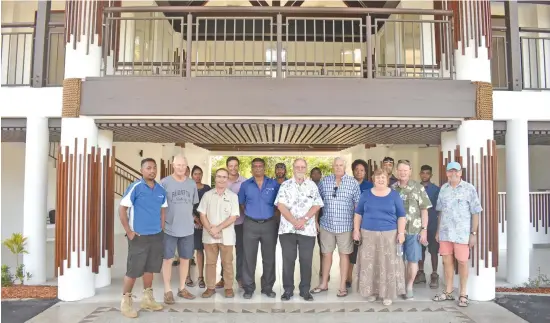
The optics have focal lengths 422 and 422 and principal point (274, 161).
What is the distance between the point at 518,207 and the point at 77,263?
21.1ft

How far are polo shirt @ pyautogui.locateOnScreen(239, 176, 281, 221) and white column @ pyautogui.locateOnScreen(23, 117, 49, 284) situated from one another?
3.35 m

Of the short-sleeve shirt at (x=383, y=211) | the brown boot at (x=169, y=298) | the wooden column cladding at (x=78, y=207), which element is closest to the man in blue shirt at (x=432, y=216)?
the short-sleeve shirt at (x=383, y=211)

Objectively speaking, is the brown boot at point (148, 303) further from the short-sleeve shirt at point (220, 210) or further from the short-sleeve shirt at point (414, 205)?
the short-sleeve shirt at point (414, 205)

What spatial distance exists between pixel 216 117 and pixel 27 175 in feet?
10.3

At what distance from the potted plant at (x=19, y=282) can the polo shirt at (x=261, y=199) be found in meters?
2.94

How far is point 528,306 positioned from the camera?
17.6 feet

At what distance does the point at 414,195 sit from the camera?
5355mm

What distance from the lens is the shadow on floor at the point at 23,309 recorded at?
15.9 feet

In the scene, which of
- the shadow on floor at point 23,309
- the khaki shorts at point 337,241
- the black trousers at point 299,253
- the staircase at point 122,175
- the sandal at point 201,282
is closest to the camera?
the shadow on floor at point 23,309

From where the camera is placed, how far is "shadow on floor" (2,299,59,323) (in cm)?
485

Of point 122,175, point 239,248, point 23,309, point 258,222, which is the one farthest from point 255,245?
point 122,175

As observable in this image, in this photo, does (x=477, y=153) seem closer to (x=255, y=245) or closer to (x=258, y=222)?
(x=258, y=222)

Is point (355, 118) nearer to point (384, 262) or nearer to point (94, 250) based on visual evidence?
point (384, 262)

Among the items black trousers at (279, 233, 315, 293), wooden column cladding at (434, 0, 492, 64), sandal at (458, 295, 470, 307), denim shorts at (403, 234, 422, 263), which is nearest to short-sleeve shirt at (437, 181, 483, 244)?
denim shorts at (403, 234, 422, 263)
